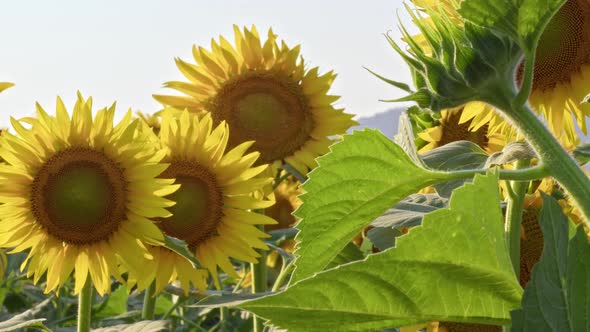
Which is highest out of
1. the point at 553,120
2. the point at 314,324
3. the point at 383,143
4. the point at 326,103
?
the point at 326,103

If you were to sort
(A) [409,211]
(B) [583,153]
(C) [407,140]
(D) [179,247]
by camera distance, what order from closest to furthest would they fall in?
(C) [407,140]
(B) [583,153]
(A) [409,211]
(D) [179,247]

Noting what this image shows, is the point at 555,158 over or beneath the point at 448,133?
beneath

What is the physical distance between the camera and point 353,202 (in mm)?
673

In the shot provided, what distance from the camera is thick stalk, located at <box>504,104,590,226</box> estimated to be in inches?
22.6

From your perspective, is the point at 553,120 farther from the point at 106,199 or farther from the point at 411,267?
the point at 106,199

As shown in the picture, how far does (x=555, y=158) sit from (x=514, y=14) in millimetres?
98

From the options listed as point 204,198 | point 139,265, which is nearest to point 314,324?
point 139,265

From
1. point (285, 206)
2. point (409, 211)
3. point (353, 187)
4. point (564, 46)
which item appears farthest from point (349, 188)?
point (285, 206)

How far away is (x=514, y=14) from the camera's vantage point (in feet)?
1.93

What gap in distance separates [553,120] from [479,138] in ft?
1.60

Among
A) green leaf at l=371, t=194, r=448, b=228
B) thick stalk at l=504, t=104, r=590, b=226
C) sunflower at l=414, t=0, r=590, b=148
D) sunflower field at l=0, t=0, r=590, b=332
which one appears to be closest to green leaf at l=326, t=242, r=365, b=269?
sunflower field at l=0, t=0, r=590, b=332

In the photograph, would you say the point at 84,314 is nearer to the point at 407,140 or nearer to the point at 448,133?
the point at 448,133

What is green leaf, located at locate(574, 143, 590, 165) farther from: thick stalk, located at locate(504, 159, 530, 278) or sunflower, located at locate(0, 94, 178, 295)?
sunflower, located at locate(0, 94, 178, 295)

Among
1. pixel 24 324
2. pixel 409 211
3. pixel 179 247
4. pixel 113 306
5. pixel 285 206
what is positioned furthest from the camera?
pixel 285 206
